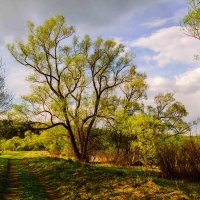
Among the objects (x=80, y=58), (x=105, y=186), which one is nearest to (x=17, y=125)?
(x=80, y=58)

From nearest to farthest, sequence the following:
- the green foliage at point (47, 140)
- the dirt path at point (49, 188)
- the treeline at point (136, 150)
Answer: the dirt path at point (49, 188)
the treeline at point (136, 150)
the green foliage at point (47, 140)

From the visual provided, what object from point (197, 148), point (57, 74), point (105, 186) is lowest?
point (105, 186)

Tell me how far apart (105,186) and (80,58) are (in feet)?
82.8

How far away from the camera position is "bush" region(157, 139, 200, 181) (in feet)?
62.7

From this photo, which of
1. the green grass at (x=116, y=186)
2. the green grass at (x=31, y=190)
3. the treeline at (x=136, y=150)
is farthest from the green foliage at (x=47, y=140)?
the green grass at (x=116, y=186)

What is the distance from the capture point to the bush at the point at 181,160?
19.1 meters

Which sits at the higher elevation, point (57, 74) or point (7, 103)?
point (57, 74)

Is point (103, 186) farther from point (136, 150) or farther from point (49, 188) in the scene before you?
point (136, 150)

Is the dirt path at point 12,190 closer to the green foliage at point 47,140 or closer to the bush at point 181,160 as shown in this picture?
the bush at point 181,160

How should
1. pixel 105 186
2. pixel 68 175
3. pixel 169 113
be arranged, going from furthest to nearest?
pixel 169 113
pixel 68 175
pixel 105 186

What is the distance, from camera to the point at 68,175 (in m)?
23.2

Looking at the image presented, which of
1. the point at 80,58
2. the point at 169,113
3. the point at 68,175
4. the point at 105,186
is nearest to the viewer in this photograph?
the point at 105,186

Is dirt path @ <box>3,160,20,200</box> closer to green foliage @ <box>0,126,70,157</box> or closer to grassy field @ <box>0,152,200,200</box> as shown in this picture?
grassy field @ <box>0,152,200,200</box>

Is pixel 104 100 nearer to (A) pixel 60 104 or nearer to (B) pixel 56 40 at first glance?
(A) pixel 60 104
